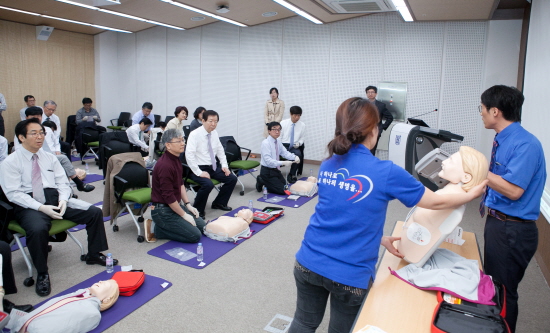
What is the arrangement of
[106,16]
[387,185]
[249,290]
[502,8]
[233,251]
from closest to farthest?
[387,185], [249,290], [233,251], [502,8], [106,16]

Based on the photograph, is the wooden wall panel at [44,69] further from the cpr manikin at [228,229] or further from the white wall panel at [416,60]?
the white wall panel at [416,60]

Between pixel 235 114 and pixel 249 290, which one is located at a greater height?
pixel 235 114

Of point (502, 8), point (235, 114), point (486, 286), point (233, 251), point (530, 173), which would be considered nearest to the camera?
point (486, 286)

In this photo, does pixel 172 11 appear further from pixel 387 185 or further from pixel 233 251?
pixel 387 185

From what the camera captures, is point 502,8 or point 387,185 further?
point 502,8

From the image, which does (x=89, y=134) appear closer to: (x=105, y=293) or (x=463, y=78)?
(x=105, y=293)

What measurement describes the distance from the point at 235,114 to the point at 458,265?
7815mm

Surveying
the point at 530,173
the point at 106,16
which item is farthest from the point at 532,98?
the point at 106,16

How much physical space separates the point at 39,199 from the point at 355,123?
2945mm

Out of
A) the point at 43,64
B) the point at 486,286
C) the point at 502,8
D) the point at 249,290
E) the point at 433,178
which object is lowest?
the point at 249,290

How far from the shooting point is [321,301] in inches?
64.3

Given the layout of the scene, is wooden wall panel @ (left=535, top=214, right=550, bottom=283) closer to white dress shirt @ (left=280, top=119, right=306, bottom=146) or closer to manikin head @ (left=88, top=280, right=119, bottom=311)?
manikin head @ (left=88, top=280, right=119, bottom=311)

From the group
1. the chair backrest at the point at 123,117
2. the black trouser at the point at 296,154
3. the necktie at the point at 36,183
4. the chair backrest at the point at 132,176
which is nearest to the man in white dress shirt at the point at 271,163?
the black trouser at the point at 296,154

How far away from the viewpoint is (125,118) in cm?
1044
